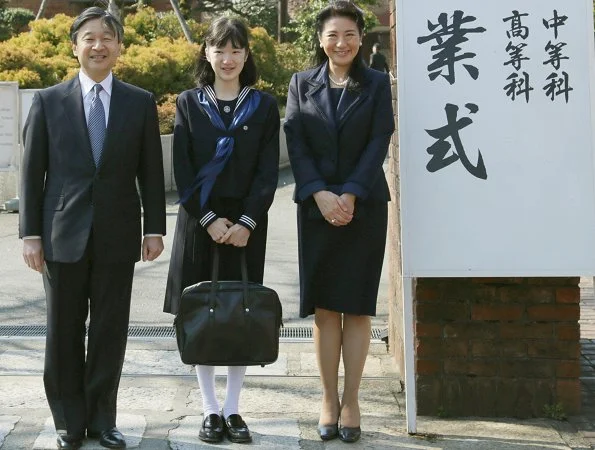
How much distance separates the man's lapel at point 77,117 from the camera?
4.15 m

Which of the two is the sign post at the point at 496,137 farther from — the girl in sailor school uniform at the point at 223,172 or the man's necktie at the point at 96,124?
the man's necktie at the point at 96,124

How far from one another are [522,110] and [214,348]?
1700 millimetres

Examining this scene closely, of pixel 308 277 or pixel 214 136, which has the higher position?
pixel 214 136

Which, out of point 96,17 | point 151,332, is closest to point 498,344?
point 96,17

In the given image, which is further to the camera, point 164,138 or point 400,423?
point 164,138

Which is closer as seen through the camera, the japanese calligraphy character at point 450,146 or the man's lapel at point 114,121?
the man's lapel at point 114,121

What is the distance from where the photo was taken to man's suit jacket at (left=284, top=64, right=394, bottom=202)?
4375mm

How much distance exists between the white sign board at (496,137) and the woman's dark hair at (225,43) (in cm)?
67

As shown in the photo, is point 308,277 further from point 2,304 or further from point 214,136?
point 2,304

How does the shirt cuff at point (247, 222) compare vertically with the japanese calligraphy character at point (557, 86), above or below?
below

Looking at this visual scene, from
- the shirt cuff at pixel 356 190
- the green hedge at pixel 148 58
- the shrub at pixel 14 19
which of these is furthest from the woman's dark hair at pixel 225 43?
the shrub at pixel 14 19

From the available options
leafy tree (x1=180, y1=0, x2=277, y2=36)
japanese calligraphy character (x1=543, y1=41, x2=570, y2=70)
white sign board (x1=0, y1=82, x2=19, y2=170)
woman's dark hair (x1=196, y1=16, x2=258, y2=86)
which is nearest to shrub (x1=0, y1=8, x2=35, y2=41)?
leafy tree (x1=180, y1=0, x2=277, y2=36)

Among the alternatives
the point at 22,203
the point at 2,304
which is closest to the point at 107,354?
the point at 22,203

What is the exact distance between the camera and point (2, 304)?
756 cm
